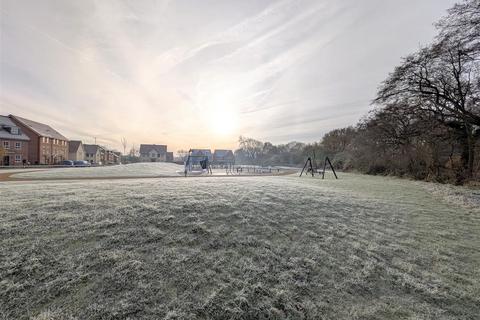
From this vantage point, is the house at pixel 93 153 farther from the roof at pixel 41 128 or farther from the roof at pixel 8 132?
the roof at pixel 8 132

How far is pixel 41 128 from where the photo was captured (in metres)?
37.1

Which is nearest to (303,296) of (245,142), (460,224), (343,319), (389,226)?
(343,319)

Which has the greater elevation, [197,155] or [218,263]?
[197,155]

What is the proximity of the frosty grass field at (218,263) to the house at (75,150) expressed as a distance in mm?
52734

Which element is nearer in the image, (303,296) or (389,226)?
(303,296)

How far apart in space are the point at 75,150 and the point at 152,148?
22.1 metres

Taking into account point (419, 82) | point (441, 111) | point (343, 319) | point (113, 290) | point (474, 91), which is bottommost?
point (343, 319)

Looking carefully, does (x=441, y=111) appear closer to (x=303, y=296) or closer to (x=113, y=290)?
(x=303, y=296)

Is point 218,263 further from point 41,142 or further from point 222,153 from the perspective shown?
point 222,153

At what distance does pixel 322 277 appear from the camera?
2.93 meters

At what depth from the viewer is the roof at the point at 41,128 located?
3362 centimetres

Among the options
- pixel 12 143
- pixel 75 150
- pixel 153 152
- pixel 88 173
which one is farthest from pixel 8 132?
pixel 153 152

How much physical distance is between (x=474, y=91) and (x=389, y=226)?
49.3 feet

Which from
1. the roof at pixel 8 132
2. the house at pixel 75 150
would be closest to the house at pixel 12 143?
the roof at pixel 8 132
